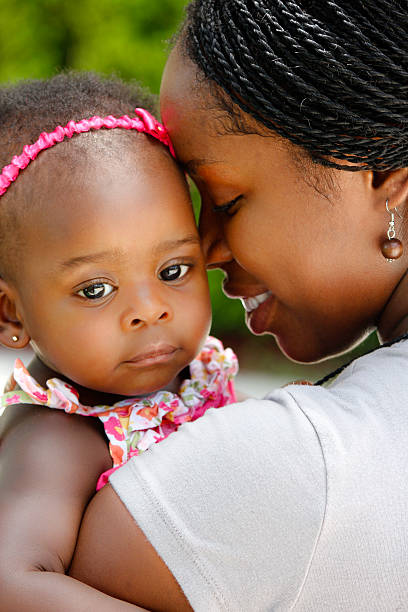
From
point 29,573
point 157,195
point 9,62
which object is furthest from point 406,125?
point 9,62

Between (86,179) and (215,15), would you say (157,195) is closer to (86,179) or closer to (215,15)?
(86,179)

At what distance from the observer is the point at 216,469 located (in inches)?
53.5

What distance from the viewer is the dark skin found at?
188 centimetres

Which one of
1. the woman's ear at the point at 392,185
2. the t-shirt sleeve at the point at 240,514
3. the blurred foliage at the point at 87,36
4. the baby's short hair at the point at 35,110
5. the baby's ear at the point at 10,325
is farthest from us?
the blurred foliage at the point at 87,36

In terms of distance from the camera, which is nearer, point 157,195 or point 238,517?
point 238,517

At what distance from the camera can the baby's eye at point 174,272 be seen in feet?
6.88

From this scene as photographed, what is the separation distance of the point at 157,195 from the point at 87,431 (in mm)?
662

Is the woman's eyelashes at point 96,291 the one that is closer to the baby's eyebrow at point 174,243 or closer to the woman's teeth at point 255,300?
the baby's eyebrow at point 174,243

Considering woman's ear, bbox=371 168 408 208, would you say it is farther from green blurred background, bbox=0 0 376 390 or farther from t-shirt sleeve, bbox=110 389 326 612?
green blurred background, bbox=0 0 376 390

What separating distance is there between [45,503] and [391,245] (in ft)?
3.30

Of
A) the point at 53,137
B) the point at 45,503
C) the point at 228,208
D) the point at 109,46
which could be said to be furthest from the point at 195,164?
the point at 109,46

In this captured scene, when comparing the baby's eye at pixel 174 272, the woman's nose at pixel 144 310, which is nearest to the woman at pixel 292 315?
the baby's eye at pixel 174 272

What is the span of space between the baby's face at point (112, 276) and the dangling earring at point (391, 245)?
57 cm

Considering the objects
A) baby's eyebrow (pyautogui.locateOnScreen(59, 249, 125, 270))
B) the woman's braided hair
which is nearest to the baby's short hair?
baby's eyebrow (pyautogui.locateOnScreen(59, 249, 125, 270))
